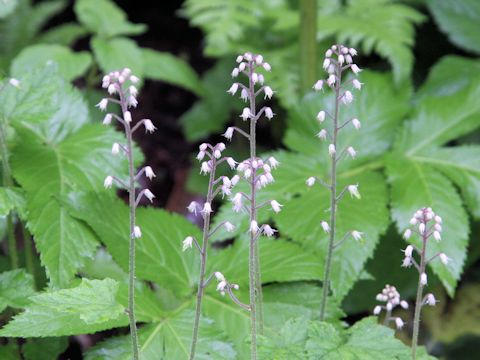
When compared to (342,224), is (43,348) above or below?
below

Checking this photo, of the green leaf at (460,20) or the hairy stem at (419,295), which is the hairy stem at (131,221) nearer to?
the hairy stem at (419,295)

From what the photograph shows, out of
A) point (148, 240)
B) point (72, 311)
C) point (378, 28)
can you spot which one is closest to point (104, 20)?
point (378, 28)

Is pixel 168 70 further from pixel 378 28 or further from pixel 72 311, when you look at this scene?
pixel 72 311

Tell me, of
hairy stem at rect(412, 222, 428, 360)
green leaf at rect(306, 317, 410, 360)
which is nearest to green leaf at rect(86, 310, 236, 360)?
green leaf at rect(306, 317, 410, 360)

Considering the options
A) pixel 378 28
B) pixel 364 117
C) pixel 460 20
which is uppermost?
pixel 460 20

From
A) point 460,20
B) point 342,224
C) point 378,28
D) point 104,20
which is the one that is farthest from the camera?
point 460,20

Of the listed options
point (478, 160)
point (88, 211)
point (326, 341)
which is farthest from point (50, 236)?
point (478, 160)

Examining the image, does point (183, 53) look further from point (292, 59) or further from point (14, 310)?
point (14, 310)

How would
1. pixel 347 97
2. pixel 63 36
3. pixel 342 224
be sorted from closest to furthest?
pixel 347 97
pixel 342 224
pixel 63 36
